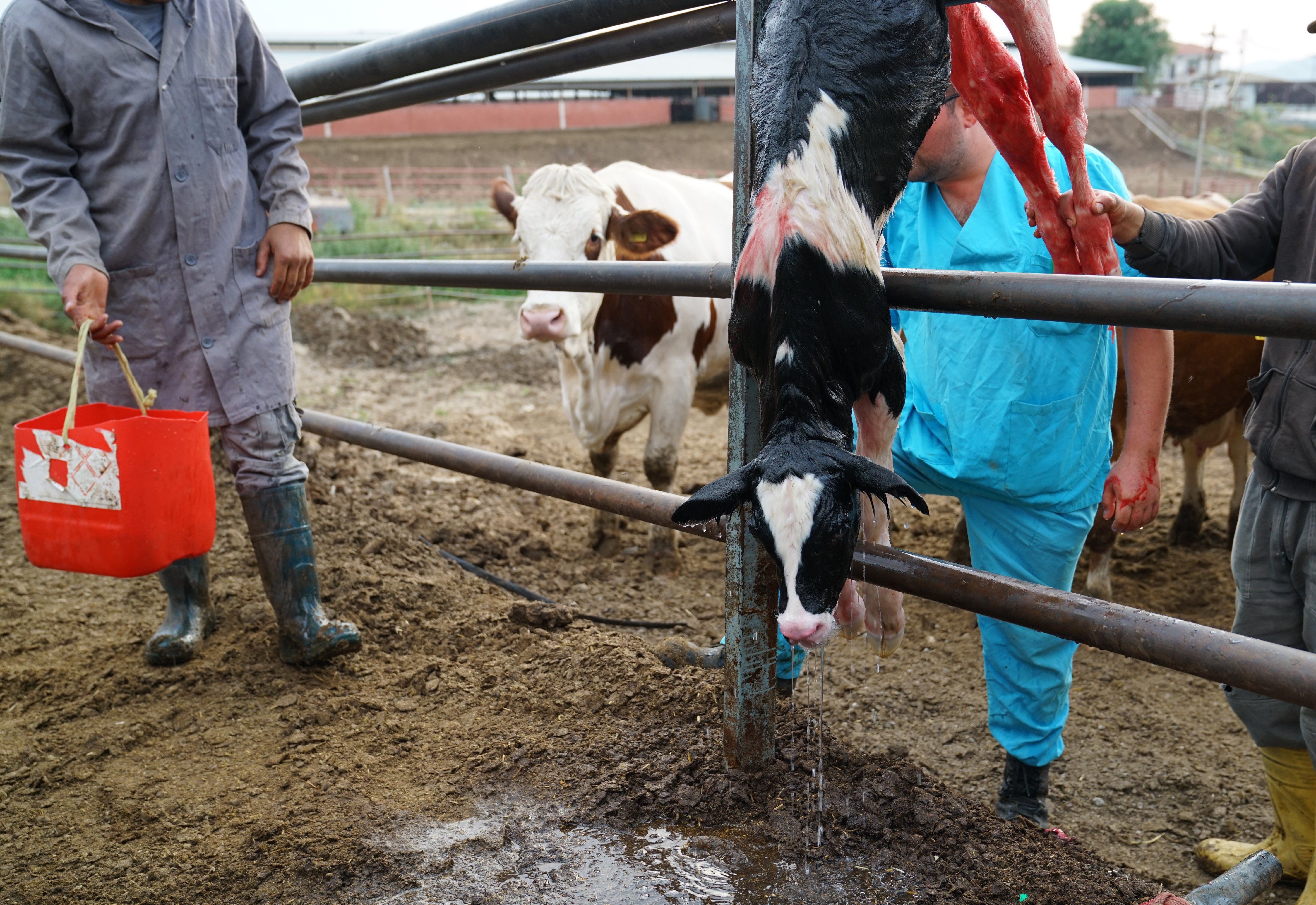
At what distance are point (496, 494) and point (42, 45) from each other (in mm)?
2963

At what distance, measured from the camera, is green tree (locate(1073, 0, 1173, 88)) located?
45219mm

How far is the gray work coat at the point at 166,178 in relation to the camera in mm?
2207

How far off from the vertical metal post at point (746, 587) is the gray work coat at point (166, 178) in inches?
51.3

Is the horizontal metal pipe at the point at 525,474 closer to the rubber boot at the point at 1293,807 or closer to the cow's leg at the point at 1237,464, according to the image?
the rubber boot at the point at 1293,807

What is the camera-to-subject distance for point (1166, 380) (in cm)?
193

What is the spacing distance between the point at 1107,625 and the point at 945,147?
1.07 meters

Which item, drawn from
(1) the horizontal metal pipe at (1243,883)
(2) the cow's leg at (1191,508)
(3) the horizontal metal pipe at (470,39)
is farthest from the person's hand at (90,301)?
(2) the cow's leg at (1191,508)

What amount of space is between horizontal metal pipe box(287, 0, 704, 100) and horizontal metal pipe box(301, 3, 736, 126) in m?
0.07

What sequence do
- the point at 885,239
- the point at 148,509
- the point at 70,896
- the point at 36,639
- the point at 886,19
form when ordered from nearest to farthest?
the point at 886,19 < the point at 70,896 < the point at 148,509 < the point at 885,239 < the point at 36,639

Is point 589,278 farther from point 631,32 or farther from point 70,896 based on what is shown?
point 70,896

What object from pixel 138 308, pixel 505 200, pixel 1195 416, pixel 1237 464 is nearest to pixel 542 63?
pixel 138 308

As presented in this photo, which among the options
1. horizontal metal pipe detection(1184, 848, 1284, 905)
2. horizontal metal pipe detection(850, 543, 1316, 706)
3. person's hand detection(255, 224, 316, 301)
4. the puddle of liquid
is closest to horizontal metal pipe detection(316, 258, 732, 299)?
person's hand detection(255, 224, 316, 301)

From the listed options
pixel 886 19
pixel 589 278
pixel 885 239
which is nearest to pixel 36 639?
pixel 589 278

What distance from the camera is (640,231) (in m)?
4.11
